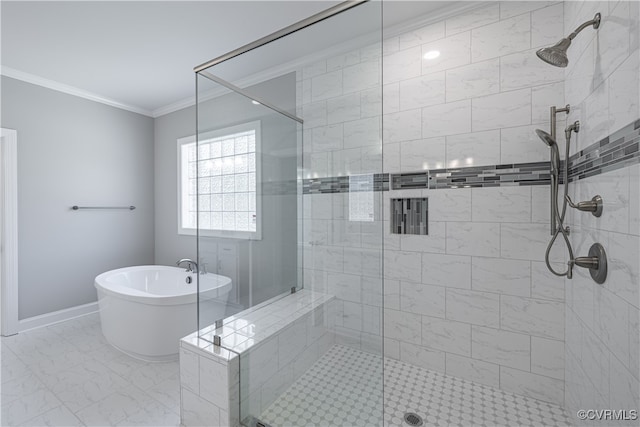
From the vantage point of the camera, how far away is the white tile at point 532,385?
173 centimetres

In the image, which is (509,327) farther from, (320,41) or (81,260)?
(81,260)

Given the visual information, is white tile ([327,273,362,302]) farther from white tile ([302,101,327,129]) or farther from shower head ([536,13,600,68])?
shower head ([536,13,600,68])

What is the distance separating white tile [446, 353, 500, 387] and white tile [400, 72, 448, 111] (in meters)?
1.86

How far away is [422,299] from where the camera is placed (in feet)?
6.94

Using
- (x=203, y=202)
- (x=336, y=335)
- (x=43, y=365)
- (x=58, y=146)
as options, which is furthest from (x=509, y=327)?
(x=58, y=146)

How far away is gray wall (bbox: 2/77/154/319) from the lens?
2918 millimetres

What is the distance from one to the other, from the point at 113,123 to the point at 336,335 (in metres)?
3.94

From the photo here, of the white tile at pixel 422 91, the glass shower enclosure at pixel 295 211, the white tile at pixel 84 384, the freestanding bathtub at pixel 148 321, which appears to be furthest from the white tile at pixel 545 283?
the white tile at pixel 84 384

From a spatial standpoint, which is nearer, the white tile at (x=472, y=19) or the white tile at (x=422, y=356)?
the white tile at (x=472, y=19)

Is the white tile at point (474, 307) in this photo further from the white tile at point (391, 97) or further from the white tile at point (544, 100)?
the white tile at point (391, 97)

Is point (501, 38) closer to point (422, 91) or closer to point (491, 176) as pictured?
point (422, 91)

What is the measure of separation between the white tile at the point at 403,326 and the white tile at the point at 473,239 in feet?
1.98

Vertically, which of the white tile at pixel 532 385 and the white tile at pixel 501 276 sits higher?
the white tile at pixel 501 276

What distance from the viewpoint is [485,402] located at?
1750mm
